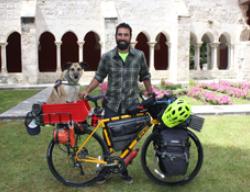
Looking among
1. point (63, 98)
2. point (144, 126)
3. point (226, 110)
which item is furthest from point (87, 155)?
point (226, 110)

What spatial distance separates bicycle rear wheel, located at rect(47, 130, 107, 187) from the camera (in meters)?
3.64

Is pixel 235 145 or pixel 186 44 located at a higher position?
pixel 186 44

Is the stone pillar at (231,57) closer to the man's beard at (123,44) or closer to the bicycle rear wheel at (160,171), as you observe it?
the bicycle rear wheel at (160,171)

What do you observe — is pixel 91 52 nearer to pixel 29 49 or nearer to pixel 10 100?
pixel 29 49

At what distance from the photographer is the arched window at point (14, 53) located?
18.9 m

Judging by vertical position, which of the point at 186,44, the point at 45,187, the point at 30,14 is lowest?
the point at 45,187

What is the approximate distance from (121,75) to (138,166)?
4.21 ft

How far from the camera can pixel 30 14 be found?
14711 mm

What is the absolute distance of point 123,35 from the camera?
3.54 meters

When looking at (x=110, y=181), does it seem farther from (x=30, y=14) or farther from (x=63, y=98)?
(x=30, y=14)

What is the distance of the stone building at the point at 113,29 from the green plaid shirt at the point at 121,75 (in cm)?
1136

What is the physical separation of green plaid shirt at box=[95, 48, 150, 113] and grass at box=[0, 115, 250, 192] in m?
0.88

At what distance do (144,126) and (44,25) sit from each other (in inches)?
524

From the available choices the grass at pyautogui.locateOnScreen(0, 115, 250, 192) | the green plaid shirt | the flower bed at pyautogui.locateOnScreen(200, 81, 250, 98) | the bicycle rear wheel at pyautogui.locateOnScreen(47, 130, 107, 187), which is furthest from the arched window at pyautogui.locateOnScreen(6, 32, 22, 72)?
the green plaid shirt
